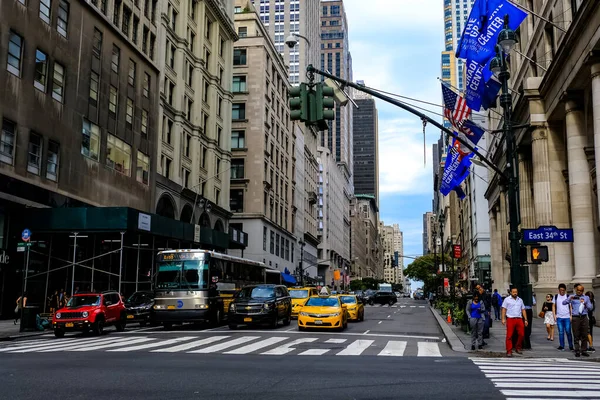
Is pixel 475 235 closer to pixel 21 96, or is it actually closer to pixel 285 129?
pixel 285 129

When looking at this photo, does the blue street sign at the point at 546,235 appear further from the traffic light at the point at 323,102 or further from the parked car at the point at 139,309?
the parked car at the point at 139,309

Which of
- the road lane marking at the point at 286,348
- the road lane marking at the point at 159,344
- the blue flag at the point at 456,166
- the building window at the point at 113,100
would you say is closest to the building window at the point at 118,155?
the building window at the point at 113,100

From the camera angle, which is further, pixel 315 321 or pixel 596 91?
pixel 315 321

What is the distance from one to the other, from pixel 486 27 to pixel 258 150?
52397mm

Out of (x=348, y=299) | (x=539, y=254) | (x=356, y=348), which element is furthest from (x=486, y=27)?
(x=348, y=299)

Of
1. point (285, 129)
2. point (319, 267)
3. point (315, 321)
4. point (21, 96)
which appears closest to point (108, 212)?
point (21, 96)

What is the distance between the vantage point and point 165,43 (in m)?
49.2

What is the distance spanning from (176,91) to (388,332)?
33523 millimetres

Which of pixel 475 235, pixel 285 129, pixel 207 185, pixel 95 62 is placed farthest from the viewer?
pixel 285 129

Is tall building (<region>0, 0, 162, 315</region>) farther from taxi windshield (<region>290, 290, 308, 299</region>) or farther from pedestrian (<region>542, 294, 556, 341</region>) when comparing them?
pedestrian (<region>542, 294, 556, 341</region>)

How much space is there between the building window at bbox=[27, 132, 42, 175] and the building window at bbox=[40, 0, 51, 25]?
21.8 feet

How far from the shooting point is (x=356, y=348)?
60.1ft

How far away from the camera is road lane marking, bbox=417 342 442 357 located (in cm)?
1665

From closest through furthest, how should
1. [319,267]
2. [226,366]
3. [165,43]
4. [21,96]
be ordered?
[226,366] < [21,96] < [165,43] < [319,267]
